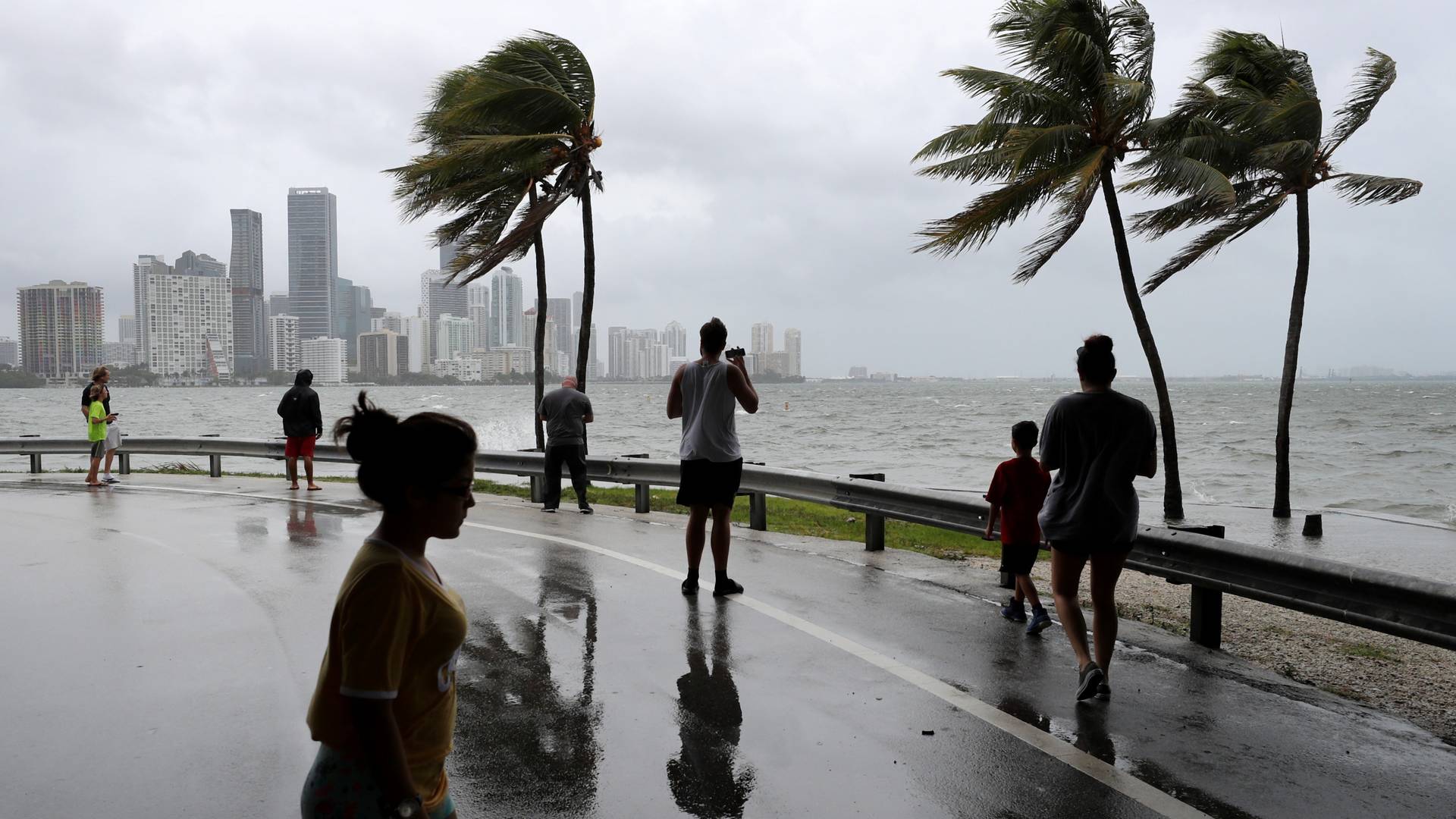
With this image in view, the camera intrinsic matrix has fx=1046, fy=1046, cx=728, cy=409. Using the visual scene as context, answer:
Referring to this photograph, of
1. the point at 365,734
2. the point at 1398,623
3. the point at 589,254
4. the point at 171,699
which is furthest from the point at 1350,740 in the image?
the point at 589,254

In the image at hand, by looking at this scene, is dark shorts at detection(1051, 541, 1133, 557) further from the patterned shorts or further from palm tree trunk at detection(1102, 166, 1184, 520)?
palm tree trunk at detection(1102, 166, 1184, 520)

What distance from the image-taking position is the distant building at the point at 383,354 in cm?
10625

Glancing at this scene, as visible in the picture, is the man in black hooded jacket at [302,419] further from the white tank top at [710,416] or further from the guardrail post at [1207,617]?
the guardrail post at [1207,617]

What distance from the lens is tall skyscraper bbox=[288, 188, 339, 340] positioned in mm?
107875

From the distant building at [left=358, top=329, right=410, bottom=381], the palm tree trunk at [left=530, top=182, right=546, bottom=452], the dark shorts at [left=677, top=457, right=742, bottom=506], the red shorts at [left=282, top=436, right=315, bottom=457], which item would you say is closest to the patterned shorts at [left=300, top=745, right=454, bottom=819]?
the dark shorts at [left=677, top=457, right=742, bottom=506]

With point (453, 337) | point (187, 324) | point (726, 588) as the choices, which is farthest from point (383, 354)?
point (726, 588)

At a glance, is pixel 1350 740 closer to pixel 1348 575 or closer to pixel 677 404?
pixel 1348 575

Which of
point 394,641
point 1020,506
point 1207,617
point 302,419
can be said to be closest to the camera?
point 394,641

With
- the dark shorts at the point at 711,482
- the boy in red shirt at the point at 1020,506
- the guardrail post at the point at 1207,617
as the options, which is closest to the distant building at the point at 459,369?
the dark shorts at the point at 711,482

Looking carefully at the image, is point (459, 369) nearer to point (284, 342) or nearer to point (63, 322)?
point (284, 342)

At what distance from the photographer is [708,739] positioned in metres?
4.66

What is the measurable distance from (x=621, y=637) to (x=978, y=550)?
20.3 feet

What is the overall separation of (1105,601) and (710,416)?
313 centimetres

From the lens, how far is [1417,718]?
207 inches
